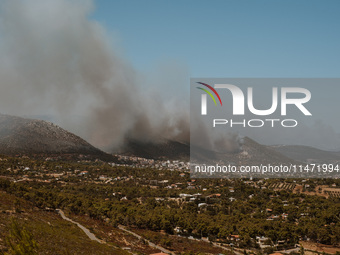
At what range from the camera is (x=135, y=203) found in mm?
56125

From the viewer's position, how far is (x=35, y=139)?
333ft

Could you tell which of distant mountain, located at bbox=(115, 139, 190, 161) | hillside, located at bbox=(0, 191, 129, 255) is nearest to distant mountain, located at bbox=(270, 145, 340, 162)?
distant mountain, located at bbox=(115, 139, 190, 161)

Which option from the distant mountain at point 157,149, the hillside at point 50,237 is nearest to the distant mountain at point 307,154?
the distant mountain at point 157,149

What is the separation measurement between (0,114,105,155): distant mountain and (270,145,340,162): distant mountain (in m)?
64.4

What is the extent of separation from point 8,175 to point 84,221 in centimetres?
3511

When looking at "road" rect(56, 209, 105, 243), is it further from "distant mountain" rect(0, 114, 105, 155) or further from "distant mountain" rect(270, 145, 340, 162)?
"distant mountain" rect(270, 145, 340, 162)

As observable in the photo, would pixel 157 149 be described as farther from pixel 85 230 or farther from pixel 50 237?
pixel 50 237

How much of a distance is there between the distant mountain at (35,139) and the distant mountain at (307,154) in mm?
64443

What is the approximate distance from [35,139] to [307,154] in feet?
289

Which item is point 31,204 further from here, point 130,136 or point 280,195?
point 130,136

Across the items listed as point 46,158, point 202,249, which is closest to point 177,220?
point 202,249

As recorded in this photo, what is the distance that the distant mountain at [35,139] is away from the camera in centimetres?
9719

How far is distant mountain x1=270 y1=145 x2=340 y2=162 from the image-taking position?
370 feet

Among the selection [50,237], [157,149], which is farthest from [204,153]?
[50,237]
